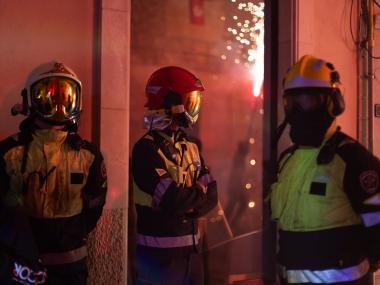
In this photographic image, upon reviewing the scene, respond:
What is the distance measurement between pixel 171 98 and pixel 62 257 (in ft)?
4.71

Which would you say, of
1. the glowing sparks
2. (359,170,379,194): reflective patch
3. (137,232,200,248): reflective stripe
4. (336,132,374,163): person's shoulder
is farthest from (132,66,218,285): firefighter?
the glowing sparks

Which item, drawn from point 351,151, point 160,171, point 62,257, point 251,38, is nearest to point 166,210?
point 160,171

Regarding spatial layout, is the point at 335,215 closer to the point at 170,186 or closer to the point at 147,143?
the point at 170,186

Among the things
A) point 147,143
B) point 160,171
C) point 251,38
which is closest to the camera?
point 160,171

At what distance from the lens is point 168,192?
3.47 metres

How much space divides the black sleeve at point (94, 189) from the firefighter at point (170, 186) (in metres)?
0.27

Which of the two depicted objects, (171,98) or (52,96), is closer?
(52,96)

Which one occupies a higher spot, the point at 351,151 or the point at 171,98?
the point at 171,98

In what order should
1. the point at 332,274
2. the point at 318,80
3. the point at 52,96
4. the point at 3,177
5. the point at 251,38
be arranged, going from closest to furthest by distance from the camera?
the point at 332,274 → the point at 318,80 → the point at 3,177 → the point at 52,96 → the point at 251,38

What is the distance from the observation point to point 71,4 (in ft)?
14.6

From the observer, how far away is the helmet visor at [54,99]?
10.9 ft

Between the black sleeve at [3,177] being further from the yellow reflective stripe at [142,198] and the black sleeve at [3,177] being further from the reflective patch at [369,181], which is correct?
the reflective patch at [369,181]

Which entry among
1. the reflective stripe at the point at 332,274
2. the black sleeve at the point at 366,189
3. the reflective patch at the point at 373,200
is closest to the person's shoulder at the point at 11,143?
the reflective stripe at the point at 332,274

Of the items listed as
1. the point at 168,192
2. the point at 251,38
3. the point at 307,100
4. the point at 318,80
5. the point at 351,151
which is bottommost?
the point at 168,192
